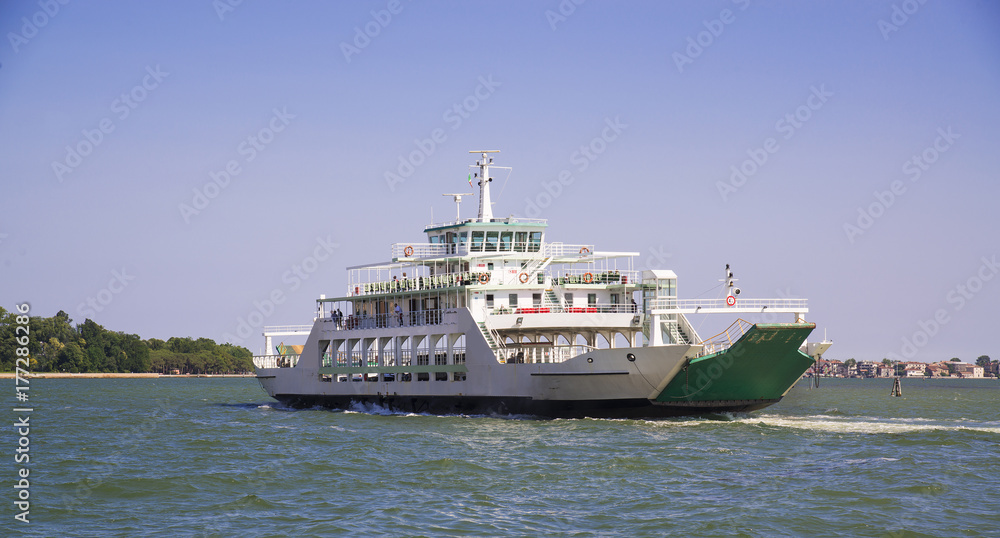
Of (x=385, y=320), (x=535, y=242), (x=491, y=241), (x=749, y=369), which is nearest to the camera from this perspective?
(x=749, y=369)

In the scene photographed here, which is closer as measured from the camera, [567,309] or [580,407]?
[580,407]

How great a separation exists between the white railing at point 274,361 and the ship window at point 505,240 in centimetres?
1463

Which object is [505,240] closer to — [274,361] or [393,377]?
[393,377]

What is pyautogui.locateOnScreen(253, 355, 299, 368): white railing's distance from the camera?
5350 centimetres

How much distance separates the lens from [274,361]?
54312mm

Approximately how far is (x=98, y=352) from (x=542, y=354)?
124848 mm

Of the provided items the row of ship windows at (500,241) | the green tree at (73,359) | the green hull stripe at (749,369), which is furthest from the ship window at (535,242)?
the green tree at (73,359)

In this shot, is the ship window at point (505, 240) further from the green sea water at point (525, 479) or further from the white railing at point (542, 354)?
the green sea water at point (525, 479)

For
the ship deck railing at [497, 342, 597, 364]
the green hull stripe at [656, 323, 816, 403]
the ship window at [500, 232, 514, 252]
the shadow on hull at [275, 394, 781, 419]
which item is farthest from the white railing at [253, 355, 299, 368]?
the green hull stripe at [656, 323, 816, 403]

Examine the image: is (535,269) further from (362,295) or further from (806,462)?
(806,462)

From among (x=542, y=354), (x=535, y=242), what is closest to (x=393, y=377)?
(x=535, y=242)

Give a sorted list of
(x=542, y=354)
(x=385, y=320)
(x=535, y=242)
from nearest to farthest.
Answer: (x=542, y=354), (x=535, y=242), (x=385, y=320)

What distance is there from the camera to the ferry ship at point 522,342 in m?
35.8

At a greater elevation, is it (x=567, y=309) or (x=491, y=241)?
(x=491, y=241)
